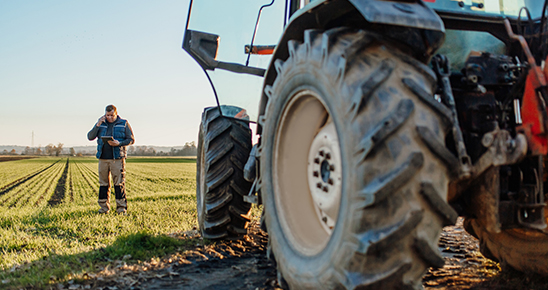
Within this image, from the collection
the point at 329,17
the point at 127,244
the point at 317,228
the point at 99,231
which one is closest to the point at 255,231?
the point at 127,244

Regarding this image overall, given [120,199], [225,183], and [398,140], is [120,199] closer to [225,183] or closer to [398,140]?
[225,183]

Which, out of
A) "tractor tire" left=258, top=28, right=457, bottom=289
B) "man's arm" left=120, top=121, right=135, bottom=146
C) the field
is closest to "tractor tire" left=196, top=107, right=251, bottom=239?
the field

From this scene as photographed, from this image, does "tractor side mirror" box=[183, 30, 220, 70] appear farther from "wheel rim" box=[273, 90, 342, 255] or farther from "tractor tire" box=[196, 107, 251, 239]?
"wheel rim" box=[273, 90, 342, 255]

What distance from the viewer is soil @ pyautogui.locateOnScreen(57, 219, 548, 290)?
9.10 ft

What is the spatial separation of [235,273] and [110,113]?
191 inches

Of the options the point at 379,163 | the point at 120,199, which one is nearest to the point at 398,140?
the point at 379,163

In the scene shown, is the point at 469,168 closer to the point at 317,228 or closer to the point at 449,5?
the point at 317,228

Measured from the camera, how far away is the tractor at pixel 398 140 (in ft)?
4.94

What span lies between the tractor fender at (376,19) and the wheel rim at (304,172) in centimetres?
41

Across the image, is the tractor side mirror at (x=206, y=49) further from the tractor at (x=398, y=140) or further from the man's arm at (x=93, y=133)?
the man's arm at (x=93, y=133)

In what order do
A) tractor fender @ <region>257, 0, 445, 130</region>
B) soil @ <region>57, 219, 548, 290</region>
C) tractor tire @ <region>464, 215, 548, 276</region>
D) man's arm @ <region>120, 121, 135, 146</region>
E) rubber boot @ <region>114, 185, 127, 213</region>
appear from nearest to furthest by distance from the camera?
tractor fender @ <region>257, 0, 445, 130</region> → tractor tire @ <region>464, 215, 548, 276</region> → soil @ <region>57, 219, 548, 290</region> → rubber boot @ <region>114, 185, 127, 213</region> → man's arm @ <region>120, 121, 135, 146</region>

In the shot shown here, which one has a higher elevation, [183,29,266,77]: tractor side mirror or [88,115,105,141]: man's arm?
[183,29,266,77]: tractor side mirror

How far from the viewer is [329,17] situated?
207 cm

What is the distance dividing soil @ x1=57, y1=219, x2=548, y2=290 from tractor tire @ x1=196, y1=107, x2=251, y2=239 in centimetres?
22
